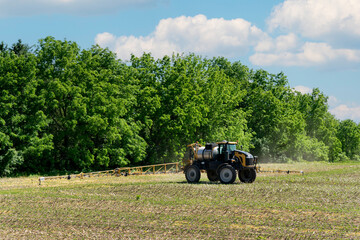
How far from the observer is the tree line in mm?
49656

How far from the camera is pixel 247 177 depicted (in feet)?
114

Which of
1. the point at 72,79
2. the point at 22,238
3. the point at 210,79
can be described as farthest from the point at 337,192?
the point at 210,79

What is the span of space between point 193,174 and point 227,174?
2.87 meters

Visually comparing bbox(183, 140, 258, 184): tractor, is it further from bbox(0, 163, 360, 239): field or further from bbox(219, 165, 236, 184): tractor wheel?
bbox(0, 163, 360, 239): field

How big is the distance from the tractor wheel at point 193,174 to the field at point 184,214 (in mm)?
5153

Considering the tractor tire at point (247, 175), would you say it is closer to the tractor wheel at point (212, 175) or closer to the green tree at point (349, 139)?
the tractor wheel at point (212, 175)

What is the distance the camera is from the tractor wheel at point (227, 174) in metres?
33.0

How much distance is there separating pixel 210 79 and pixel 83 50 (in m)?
23.3

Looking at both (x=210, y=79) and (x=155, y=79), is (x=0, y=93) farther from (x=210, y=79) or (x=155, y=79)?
(x=210, y=79)

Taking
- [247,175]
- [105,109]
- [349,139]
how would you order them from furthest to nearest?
[349,139], [105,109], [247,175]

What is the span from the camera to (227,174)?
33.2m

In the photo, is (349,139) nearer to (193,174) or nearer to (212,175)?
(212,175)

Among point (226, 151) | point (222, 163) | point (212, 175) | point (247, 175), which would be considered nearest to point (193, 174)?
point (212, 175)

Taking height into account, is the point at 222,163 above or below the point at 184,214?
above
